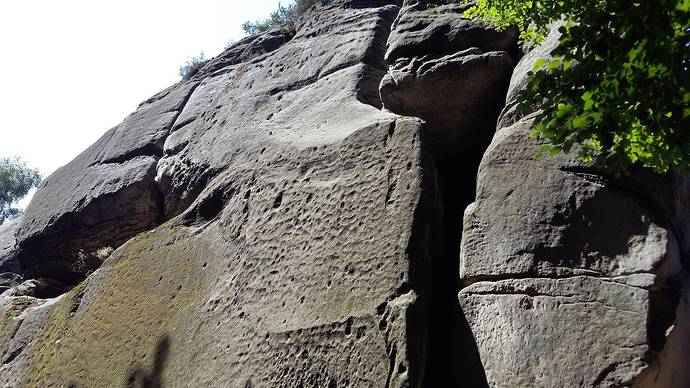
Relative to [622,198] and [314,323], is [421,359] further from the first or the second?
[622,198]

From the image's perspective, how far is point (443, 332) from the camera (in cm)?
502

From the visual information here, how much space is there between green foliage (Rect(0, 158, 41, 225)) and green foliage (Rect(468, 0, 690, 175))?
2676 cm

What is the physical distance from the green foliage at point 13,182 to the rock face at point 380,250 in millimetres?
19407

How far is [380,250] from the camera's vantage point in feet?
16.4

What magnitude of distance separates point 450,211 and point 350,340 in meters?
1.70

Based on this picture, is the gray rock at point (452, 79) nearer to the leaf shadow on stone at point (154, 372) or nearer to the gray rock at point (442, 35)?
the gray rock at point (442, 35)

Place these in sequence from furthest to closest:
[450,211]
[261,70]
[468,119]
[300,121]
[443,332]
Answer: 1. [261,70]
2. [300,121]
3. [468,119]
4. [450,211]
5. [443,332]

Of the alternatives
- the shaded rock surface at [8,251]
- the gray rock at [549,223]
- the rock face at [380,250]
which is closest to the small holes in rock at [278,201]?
the rock face at [380,250]

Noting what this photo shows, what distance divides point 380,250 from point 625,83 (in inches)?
91.1

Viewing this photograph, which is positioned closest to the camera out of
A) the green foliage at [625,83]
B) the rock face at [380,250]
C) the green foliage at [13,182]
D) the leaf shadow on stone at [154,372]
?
the green foliage at [625,83]

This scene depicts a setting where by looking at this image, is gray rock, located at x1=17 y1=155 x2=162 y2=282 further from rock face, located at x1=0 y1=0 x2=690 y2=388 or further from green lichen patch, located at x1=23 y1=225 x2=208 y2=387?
green lichen patch, located at x1=23 y1=225 x2=208 y2=387

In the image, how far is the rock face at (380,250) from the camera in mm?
4453

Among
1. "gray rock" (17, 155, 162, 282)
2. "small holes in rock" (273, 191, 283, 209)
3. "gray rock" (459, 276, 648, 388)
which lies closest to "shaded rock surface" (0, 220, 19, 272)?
"gray rock" (17, 155, 162, 282)

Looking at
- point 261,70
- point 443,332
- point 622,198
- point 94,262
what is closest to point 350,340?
A: point 443,332
